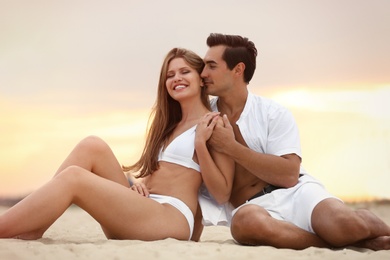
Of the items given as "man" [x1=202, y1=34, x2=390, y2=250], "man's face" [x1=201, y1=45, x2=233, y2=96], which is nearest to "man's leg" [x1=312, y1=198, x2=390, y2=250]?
"man" [x1=202, y1=34, x2=390, y2=250]

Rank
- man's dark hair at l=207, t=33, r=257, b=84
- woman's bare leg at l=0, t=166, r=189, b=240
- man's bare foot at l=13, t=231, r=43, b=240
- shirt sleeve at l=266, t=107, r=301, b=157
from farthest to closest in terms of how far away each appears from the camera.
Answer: man's dark hair at l=207, t=33, r=257, b=84 → shirt sleeve at l=266, t=107, r=301, b=157 → man's bare foot at l=13, t=231, r=43, b=240 → woman's bare leg at l=0, t=166, r=189, b=240

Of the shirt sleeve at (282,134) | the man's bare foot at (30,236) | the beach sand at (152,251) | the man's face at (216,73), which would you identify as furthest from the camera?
the man's face at (216,73)

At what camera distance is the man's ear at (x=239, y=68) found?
553cm

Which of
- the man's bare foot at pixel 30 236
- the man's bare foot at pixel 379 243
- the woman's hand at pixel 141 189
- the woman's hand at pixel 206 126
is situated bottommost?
the man's bare foot at pixel 379 243

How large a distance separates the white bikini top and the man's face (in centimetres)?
47

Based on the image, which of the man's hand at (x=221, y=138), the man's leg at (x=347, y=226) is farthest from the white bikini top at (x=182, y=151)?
the man's leg at (x=347, y=226)

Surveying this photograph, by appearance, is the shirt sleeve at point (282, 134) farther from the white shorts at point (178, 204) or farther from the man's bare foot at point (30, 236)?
the man's bare foot at point (30, 236)

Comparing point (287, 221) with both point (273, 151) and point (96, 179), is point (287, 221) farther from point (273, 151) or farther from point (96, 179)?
point (96, 179)

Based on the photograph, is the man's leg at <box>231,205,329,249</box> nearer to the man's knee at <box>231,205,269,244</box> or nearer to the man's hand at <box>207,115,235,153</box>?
the man's knee at <box>231,205,269,244</box>

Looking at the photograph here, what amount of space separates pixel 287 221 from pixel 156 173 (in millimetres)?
1114

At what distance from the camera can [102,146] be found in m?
4.97

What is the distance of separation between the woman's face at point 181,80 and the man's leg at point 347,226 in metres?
1.40

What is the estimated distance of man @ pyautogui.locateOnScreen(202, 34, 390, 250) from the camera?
15.8 ft

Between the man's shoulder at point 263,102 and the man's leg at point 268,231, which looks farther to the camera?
the man's shoulder at point 263,102
